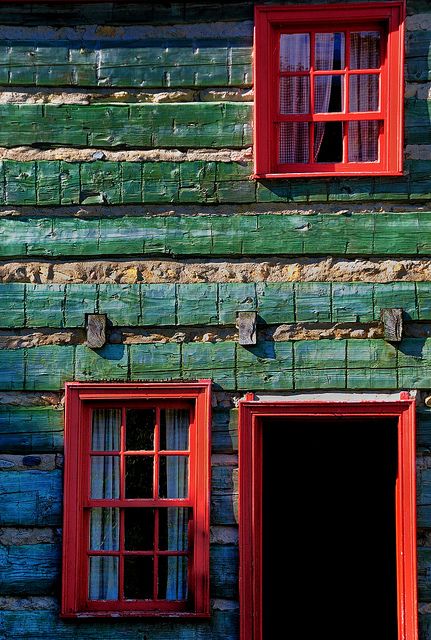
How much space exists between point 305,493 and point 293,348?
2.54 metres

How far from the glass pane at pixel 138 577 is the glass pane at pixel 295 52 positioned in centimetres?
388

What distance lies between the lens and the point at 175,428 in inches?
275

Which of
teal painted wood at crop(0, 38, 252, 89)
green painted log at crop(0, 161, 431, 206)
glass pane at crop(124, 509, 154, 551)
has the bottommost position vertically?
glass pane at crop(124, 509, 154, 551)

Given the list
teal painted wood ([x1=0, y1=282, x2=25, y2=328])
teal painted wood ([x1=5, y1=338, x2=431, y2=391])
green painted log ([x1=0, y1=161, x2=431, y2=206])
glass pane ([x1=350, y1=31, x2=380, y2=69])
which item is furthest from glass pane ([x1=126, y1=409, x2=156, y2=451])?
glass pane ([x1=350, y1=31, x2=380, y2=69])

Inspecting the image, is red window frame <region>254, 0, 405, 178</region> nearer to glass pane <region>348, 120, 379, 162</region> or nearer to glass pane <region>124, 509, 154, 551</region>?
glass pane <region>348, 120, 379, 162</region>

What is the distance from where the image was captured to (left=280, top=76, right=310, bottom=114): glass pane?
281 inches

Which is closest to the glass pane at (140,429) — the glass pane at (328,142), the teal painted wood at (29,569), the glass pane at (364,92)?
the teal painted wood at (29,569)

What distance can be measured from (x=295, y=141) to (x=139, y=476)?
111 inches

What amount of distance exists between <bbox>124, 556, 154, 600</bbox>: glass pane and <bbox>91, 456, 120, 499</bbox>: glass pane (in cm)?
51

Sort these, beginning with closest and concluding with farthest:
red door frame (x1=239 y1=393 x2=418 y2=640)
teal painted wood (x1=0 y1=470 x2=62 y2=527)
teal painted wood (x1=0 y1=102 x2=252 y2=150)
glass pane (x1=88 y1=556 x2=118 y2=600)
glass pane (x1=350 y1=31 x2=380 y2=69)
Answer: red door frame (x1=239 y1=393 x2=418 y2=640), teal painted wood (x1=0 y1=470 x2=62 y2=527), glass pane (x1=88 y1=556 x2=118 y2=600), teal painted wood (x1=0 y1=102 x2=252 y2=150), glass pane (x1=350 y1=31 x2=380 y2=69)

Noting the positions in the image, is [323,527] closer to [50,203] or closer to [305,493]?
[305,493]

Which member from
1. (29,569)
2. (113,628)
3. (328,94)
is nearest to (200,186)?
(328,94)

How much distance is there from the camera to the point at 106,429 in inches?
275

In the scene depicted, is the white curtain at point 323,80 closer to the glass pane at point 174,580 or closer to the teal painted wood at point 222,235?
the teal painted wood at point 222,235
